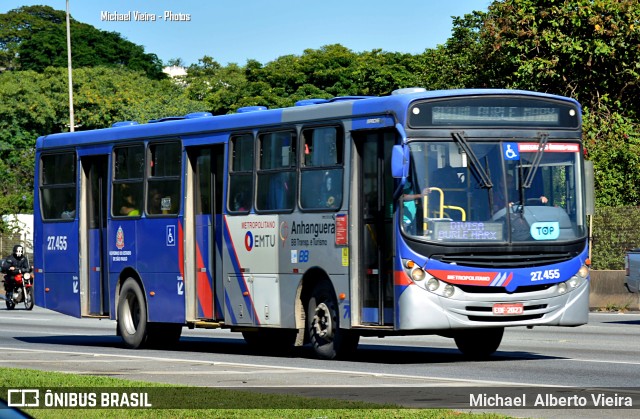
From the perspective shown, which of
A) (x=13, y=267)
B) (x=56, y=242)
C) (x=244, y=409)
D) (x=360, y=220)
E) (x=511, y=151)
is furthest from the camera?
(x=13, y=267)

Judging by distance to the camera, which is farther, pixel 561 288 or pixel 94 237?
pixel 94 237

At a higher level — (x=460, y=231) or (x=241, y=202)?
(x=241, y=202)

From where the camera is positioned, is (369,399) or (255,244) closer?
(369,399)

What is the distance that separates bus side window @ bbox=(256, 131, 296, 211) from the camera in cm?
1786

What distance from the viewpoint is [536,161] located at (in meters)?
16.4

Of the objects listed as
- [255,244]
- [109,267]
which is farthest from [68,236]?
[255,244]

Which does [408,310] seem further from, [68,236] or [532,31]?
[532,31]

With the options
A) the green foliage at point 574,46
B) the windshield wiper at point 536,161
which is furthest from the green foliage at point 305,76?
the windshield wiper at point 536,161

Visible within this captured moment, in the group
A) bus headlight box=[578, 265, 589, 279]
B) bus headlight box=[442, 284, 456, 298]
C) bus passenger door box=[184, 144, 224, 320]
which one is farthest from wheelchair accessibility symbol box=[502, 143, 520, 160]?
bus passenger door box=[184, 144, 224, 320]

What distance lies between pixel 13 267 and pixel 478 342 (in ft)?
73.2

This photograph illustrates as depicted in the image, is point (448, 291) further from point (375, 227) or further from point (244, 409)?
point (244, 409)

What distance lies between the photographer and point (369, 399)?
12.2 meters

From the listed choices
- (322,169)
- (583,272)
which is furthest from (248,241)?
(583,272)

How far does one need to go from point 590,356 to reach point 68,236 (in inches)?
348
